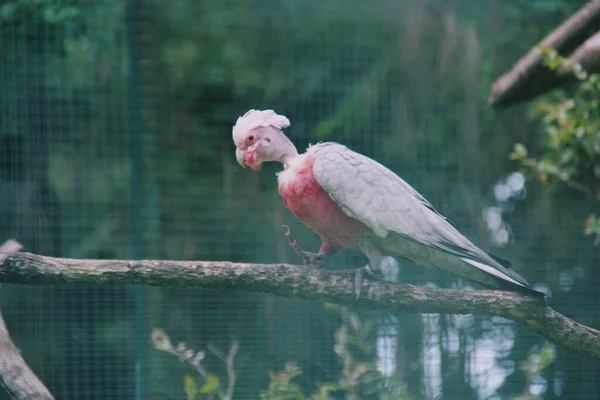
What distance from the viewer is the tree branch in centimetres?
127

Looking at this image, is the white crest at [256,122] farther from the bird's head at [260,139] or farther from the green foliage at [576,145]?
the green foliage at [576,145]

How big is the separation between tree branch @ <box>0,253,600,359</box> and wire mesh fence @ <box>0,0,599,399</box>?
2.03 feet

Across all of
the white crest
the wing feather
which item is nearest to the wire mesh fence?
the wing feather

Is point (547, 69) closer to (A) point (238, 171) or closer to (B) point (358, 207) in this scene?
(B) point (358, 207)

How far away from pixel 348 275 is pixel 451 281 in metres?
1.02

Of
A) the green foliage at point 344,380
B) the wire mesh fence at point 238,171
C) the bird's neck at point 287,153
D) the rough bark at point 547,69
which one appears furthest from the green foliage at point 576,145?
the bird's neck at point 287,153

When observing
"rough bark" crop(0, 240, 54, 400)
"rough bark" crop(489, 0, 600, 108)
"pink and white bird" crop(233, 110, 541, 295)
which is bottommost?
"rough bark" crop(0, 240, 54, 400)

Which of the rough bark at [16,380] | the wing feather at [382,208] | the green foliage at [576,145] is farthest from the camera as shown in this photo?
the green foliage at [576,145]

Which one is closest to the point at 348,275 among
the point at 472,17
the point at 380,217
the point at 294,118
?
the point at 380,217

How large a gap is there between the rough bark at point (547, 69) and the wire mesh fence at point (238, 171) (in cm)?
51

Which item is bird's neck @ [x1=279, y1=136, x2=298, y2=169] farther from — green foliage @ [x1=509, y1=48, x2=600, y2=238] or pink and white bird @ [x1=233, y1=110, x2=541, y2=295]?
green foliage @ [x1=509, y1=48, x2=600, y2=238]

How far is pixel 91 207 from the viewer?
7.73ft

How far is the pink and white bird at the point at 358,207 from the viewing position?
1.41 metres

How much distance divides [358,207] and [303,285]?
20 cm
